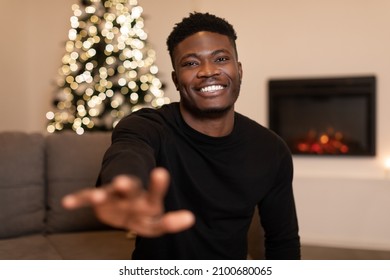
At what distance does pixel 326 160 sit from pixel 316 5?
119cm

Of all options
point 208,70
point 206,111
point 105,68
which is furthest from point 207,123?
point 105,68

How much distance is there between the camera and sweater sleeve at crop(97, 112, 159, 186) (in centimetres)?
79

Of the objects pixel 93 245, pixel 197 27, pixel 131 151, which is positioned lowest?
pixel 93 245

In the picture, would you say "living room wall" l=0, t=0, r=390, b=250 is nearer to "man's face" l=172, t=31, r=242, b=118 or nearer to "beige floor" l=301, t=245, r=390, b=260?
"beige floor" l=301, t=245, r=390, b=260

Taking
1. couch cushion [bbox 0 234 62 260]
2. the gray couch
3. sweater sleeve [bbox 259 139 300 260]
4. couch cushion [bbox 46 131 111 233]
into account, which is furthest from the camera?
couch cushion [bbox 46 131 111 233]

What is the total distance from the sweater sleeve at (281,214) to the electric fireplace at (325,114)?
226 centimetres

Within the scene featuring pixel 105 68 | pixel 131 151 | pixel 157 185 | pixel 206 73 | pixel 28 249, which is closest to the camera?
pixel 157 185

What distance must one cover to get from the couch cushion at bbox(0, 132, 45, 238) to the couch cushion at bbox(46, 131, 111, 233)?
4cm

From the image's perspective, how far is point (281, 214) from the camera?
1.39m

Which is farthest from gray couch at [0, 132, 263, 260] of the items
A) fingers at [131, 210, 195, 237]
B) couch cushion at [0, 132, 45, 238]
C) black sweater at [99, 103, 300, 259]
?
fingers at [131, 210, 195, 237]

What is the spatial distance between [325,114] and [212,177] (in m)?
2.63

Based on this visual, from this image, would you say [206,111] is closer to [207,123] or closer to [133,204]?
[207,123]

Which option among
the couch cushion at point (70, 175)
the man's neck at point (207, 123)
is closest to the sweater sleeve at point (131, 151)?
the man's neck at point (207, 123)
